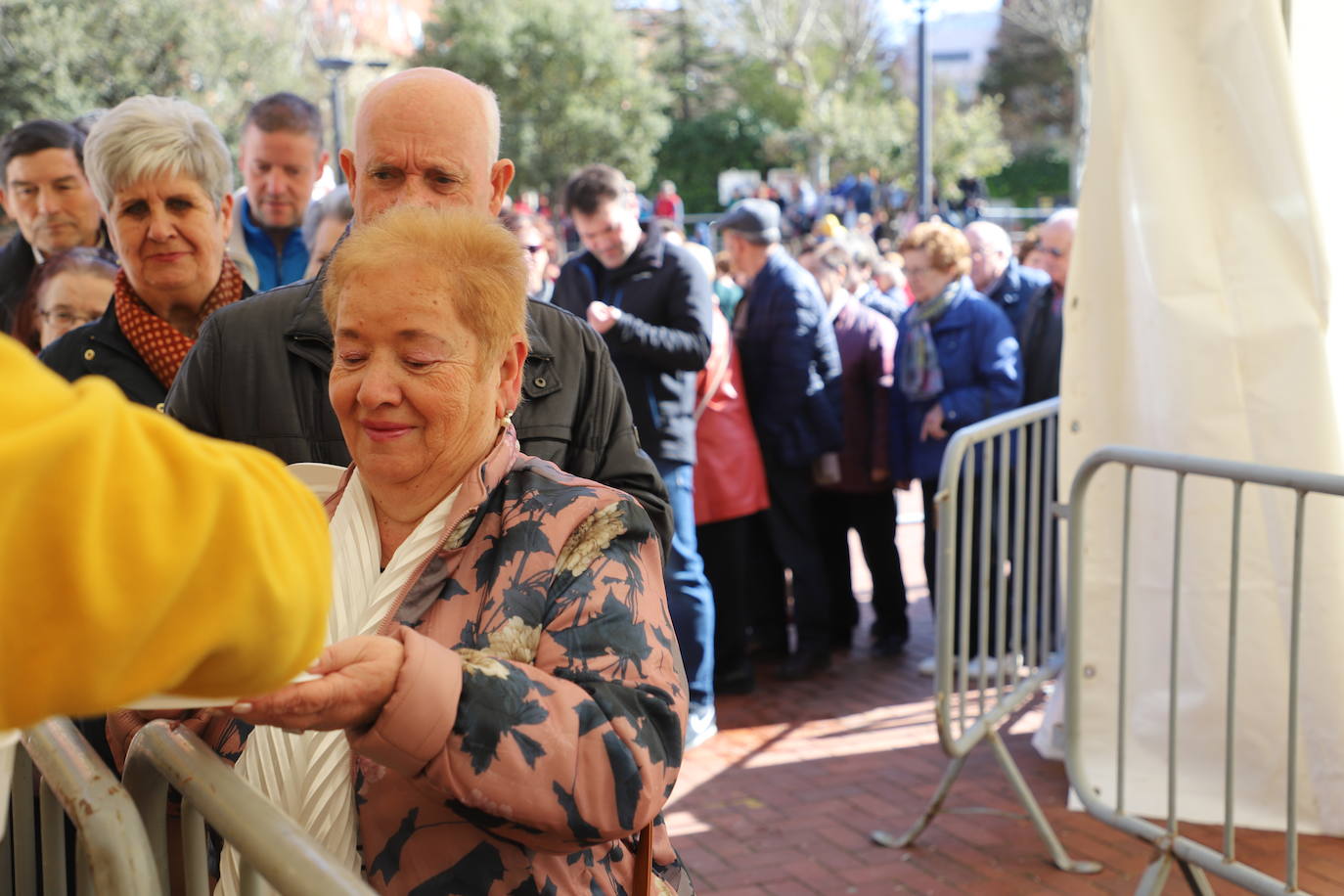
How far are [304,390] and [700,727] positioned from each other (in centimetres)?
351

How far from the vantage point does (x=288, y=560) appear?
866mm

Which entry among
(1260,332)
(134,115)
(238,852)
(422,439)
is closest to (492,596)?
(422,439)

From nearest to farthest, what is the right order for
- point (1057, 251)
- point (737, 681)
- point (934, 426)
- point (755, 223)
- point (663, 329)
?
1. point (663, 329)
2. point (934, 426)
3. point (737, 681)
4. point (755, 223)
5. point (1057, 251)

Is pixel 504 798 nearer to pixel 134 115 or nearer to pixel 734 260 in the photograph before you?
pixel 134 115

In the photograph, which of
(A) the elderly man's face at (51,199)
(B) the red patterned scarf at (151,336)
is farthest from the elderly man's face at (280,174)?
(B) the red patterned scarf at (151,336)

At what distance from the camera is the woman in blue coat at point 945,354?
5.98 m

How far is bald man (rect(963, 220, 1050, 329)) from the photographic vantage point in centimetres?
655

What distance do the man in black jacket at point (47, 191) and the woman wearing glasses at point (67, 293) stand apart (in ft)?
1.98

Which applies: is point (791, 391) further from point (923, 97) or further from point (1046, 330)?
point (923, 97)

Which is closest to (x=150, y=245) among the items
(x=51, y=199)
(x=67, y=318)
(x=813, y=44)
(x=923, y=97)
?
(x=67, y=318)

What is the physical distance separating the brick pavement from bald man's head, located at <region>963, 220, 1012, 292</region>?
2101 mm

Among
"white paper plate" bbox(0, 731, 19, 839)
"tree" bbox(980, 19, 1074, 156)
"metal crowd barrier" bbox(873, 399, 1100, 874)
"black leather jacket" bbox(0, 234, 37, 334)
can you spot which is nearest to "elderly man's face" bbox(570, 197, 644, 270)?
"metal crowd barrier" bbox(873, 399, 1100, 874)

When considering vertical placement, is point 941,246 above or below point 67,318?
above

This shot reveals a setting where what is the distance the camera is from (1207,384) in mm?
4078
